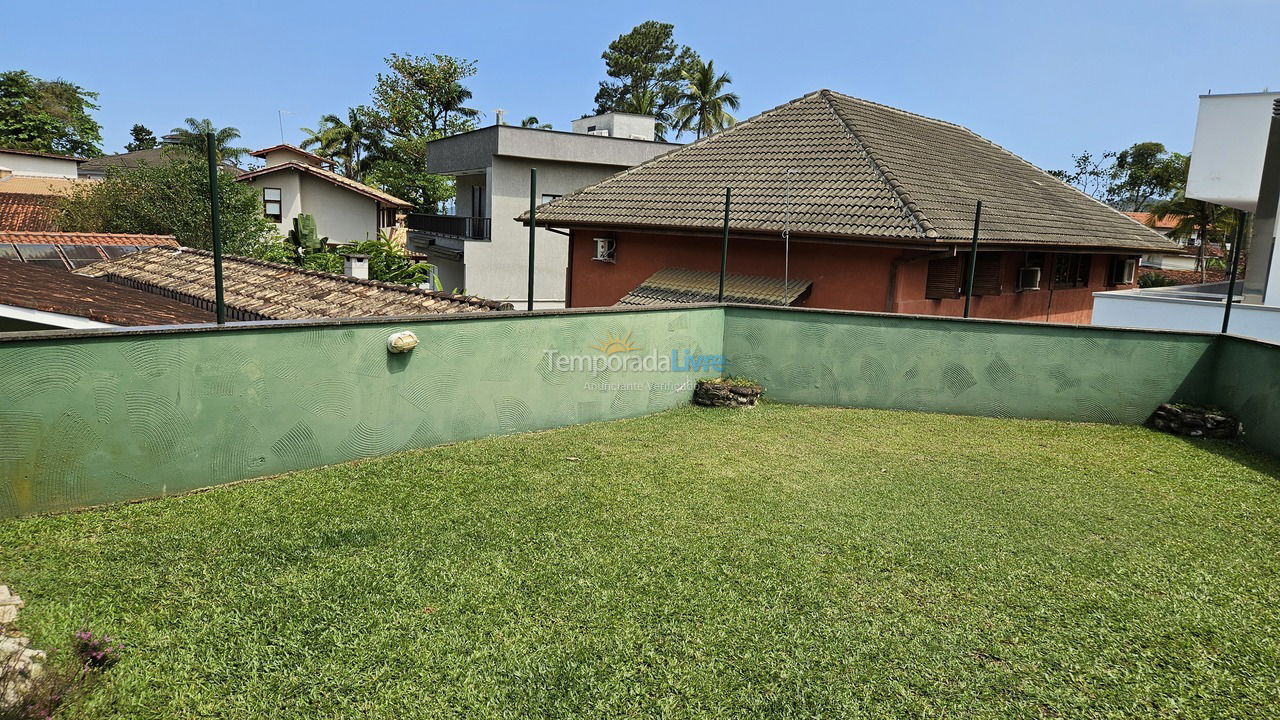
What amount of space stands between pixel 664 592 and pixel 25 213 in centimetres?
3478

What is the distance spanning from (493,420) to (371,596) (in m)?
3.57

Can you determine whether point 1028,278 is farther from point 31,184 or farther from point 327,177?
point 31,184

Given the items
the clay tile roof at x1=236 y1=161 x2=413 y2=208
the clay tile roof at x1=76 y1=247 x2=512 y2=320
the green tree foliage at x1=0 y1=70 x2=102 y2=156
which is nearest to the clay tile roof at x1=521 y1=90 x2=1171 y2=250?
the clay tile roof at x1=76 y1=247 x2=512 y2=320

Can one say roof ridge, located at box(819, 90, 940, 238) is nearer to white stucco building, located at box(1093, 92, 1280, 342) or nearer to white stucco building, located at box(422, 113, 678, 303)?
white stucco building, located at box(1093, 92, 1280, 342)

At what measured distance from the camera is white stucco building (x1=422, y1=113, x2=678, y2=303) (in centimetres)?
2408

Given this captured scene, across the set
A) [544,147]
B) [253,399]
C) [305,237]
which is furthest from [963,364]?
[305,237]

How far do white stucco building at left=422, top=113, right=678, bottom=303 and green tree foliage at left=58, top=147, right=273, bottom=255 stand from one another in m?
6.81

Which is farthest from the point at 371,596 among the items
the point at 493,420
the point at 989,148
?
the point at 989,148

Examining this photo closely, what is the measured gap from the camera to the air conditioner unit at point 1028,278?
46.1 feet

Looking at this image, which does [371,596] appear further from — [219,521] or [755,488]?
[755,488]

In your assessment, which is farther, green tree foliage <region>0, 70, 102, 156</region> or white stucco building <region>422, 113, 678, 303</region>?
green tree foliage <region>0, 70, 102, 156</region>

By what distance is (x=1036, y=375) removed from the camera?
9711mm

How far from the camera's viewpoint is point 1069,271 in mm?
16406

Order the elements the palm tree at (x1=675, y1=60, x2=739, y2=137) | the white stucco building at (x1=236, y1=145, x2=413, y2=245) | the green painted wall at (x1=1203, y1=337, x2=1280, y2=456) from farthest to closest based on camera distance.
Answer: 1. the palm tree at (x1=675, y1=60, x2=739, y2=137)
2. the white stucco building at (x1=236, y1=145, x2=413, y2=245)
3. the green painted wall at (x1=1203, y1=337, x2=1280, y2=456)
